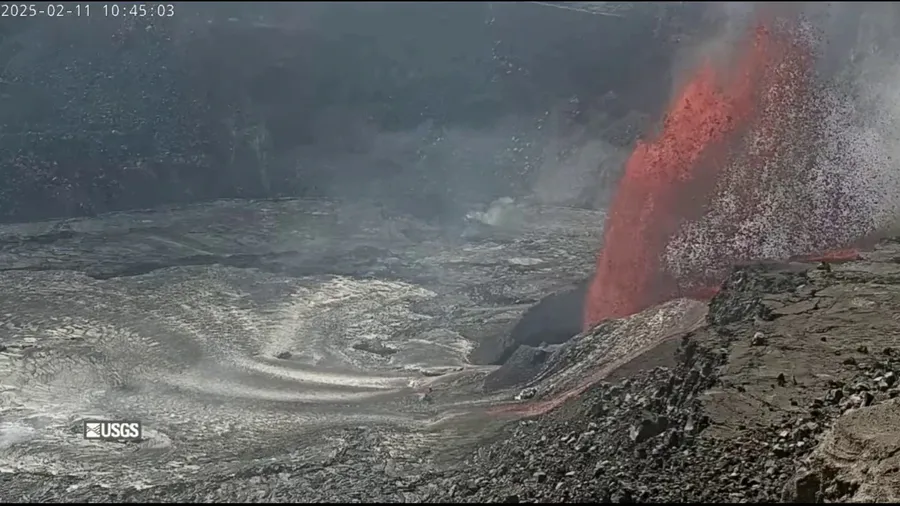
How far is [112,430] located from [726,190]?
501 inches

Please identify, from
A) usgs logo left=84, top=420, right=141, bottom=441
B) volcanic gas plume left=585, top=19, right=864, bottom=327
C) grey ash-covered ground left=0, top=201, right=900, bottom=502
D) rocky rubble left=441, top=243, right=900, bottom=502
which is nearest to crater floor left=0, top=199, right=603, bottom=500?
grey ash-covered ground left=0, top=201, right=900, bottom=502

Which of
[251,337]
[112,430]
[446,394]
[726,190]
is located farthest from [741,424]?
[251,337]

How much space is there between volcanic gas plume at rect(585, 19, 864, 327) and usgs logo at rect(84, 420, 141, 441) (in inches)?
355

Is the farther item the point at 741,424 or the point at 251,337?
the point at 251,337

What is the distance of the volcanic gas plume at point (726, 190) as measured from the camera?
1750cm

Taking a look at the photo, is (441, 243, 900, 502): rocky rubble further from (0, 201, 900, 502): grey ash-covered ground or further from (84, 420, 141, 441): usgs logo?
(84, 420, 141, 441): usgs logo

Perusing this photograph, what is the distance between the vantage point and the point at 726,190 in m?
18.4

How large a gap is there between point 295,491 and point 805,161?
1380 cm

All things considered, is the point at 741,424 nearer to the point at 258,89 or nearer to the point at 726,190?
the point at 726,190

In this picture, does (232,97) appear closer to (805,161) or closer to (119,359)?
(119,359)

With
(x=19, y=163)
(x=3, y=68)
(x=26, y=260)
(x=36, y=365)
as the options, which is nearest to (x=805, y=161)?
(x=36, y=365)

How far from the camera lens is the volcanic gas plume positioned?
17500 millimetres

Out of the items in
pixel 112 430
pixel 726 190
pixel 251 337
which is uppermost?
pixel 726 190

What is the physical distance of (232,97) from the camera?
38.0 meters
